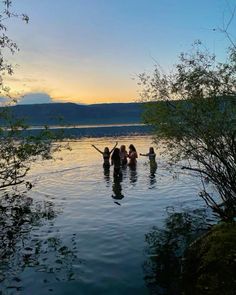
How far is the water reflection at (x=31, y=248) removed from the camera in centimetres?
1481

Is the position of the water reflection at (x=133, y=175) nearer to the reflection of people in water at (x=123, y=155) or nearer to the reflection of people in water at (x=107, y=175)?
the reflection of people in water at (x=123, y=155)

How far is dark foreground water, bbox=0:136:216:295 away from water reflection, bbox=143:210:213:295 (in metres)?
0.19

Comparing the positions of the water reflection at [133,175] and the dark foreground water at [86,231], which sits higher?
the water reflection at [133,175]

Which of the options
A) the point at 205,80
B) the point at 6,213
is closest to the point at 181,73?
the point at 205,80

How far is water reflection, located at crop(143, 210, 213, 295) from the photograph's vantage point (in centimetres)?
1370

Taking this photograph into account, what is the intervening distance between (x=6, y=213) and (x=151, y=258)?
11.6 metres

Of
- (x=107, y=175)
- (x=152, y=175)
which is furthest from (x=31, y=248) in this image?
(x=107, y=175)

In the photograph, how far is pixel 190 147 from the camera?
19.1 m

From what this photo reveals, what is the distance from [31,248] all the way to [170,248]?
569cm

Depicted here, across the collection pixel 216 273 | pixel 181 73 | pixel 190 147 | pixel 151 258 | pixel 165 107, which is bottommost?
pixel 151 258

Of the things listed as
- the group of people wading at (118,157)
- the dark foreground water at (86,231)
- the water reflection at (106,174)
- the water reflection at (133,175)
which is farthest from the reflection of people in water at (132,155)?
the dark foreground water at (86,231)

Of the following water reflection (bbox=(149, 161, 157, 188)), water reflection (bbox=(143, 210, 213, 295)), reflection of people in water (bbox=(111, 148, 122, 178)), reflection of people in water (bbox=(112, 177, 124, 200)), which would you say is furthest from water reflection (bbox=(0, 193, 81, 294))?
reflection of people in water (bbox=(111, 148, 122, 178))

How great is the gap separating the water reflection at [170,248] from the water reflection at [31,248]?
2.83m

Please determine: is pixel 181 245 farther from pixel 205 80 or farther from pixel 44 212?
pixel 44 212
